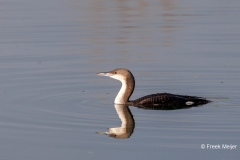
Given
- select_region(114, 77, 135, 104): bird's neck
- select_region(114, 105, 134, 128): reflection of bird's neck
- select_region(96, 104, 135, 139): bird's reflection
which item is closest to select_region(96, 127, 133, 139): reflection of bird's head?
select_region(96, 104, 135, 139): bird's reflection

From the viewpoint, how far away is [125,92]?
10.4 metres

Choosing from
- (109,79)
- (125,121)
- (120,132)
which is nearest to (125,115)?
(125,121)

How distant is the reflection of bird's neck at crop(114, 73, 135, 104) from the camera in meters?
10.4

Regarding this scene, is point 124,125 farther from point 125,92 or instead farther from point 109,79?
point 109,79

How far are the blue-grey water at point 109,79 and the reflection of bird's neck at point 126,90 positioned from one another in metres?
0.20

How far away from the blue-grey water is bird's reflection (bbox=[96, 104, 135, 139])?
0.30ft

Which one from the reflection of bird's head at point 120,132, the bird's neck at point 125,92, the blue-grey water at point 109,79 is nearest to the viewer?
the blue-grey water at point 109,79

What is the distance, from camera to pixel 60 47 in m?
14.9

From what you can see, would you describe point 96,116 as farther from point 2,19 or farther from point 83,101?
point 2,19

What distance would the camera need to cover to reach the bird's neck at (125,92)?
34.2ft

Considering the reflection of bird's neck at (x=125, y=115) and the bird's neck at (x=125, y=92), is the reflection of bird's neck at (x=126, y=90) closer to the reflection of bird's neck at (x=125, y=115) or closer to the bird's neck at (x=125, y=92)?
the bird's neck at (x=125, y=92)

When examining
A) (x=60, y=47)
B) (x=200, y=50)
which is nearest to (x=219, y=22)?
(x=200, y=50)

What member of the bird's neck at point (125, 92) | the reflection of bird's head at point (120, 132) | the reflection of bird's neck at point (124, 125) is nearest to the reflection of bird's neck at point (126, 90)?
the bird's neck at point (125, 92)

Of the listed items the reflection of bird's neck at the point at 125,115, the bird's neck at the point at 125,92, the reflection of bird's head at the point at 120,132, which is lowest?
the reflection of bird's head at the point at 120,132
